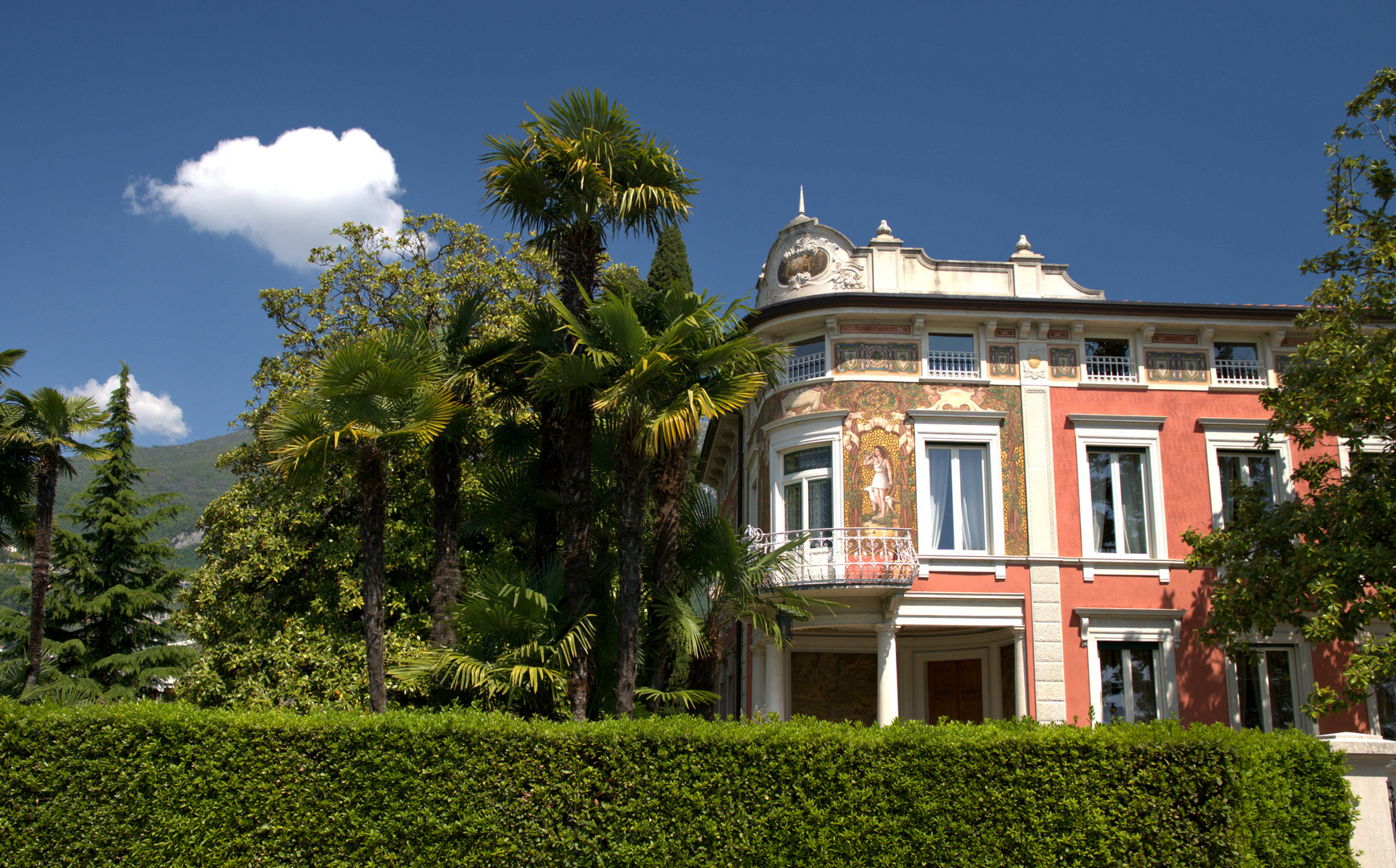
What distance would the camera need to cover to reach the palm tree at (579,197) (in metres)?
12.0

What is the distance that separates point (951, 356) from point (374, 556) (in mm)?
10837

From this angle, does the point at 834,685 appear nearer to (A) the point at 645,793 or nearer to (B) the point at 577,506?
(B) the point at 577,506

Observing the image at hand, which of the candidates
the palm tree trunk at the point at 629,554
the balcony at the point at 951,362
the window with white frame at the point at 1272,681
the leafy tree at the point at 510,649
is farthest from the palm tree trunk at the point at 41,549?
the window with white frame at the point at 1272,681

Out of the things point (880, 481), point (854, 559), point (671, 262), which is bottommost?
point (854, 559)

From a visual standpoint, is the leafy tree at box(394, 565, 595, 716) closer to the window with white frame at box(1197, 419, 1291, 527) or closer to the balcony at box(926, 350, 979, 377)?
the balcony at box(926, 350, 979, 377)

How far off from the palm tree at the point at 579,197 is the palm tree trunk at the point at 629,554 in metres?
0.61

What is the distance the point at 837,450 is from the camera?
1720 cm

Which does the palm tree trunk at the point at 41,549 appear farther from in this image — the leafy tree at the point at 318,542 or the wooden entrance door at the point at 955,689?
the wooden entrance door at the point at 955,689

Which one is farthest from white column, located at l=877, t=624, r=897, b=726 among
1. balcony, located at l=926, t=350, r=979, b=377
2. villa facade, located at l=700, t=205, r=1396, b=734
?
balcony, located at l=926, t=350, r=979, b=377

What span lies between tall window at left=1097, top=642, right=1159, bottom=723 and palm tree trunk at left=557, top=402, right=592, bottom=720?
9.76m

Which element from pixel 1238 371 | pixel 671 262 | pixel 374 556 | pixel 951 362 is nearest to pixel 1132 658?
pixel 1238 371

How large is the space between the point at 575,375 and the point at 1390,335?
11093mm

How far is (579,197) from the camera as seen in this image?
12500 millimetres

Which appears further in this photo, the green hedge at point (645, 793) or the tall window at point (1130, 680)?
the tall window at point (1130, 680)
